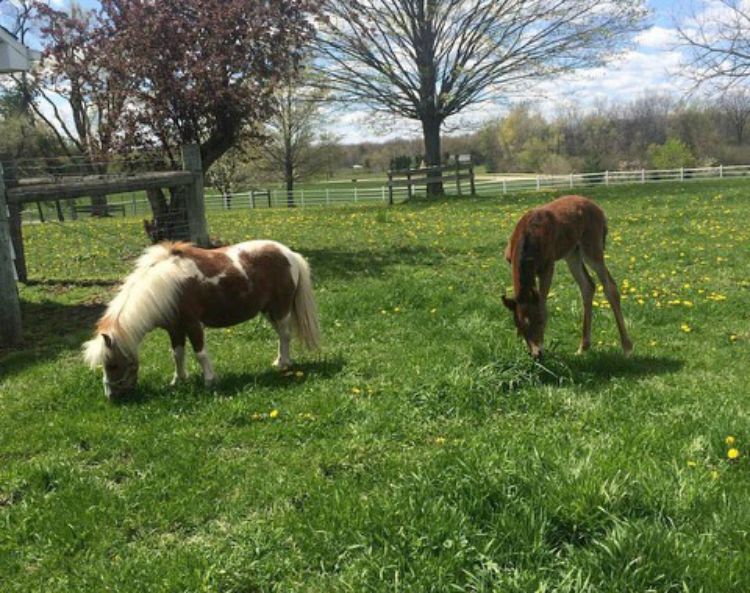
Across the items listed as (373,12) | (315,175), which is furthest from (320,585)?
(315,175)

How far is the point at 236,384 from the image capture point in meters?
5.71

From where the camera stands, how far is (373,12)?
24.5 metres

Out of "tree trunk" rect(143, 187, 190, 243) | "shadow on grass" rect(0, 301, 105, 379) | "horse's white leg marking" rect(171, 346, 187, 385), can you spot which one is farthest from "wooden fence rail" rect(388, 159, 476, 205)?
"horse's white leg marking" rect(171, 346, 187, 385)

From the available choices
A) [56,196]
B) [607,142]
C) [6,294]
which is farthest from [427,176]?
[607,142]

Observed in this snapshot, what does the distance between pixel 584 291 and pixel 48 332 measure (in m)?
6.35

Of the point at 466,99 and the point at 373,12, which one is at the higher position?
the point at 373,12

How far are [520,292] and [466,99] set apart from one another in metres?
23.2

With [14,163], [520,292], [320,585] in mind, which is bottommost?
[320,585]

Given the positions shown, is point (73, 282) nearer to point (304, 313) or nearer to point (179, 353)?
point (179, 353)

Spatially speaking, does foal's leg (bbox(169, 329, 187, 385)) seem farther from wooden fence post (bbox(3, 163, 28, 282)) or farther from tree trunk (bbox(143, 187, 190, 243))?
wooden fence post (bbox(3, 163, 28, 282))

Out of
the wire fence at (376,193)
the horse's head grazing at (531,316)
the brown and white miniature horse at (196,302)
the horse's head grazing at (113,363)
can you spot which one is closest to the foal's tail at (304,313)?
the brown and white miniature horse at (196,302)

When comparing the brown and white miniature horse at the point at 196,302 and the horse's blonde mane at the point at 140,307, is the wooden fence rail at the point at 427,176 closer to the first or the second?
the brown and white miniature horse at the point at 196,302

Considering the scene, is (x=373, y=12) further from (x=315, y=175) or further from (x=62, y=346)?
(x=315, y=175)

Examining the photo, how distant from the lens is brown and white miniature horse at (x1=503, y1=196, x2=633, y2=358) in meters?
5.48
